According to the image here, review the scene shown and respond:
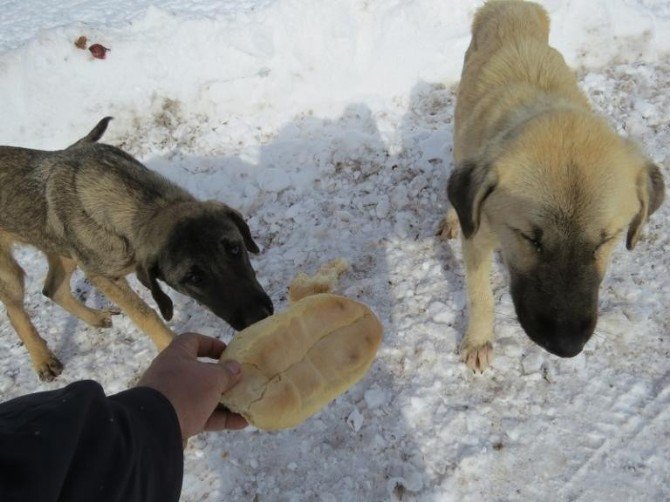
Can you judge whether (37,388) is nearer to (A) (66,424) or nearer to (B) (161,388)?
(B) (161,388)

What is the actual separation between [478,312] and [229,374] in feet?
7.06

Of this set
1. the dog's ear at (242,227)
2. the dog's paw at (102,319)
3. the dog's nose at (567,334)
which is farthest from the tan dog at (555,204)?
the dog's paw at (102,319)

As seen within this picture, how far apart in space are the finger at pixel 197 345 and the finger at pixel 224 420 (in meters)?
0.34

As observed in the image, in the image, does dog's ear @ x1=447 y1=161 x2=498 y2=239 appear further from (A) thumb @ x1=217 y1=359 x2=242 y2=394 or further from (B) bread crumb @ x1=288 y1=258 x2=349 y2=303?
(A) thumb @ x1=217 y1=359 x2=242 y2=394

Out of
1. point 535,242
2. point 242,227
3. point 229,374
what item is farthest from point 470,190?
point 242,227

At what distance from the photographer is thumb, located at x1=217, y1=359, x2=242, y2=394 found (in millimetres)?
2418

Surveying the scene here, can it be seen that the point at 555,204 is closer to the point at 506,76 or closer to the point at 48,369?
the point at 506,76

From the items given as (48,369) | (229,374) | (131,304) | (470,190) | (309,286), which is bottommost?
(48,369)

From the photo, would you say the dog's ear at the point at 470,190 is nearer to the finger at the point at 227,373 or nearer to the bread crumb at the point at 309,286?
the bread crumb at the point at 309,286

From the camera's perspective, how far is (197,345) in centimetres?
261

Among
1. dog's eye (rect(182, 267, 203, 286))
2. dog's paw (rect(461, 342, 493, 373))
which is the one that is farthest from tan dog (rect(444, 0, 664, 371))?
dog's eye (rect(182, 267, 203, 286))

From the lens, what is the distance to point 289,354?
109 inches

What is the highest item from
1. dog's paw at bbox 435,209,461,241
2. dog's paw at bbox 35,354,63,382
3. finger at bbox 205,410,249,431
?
finger at bbox 205,410,249,431

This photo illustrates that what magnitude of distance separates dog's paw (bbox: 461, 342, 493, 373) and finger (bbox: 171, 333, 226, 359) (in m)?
2.00
